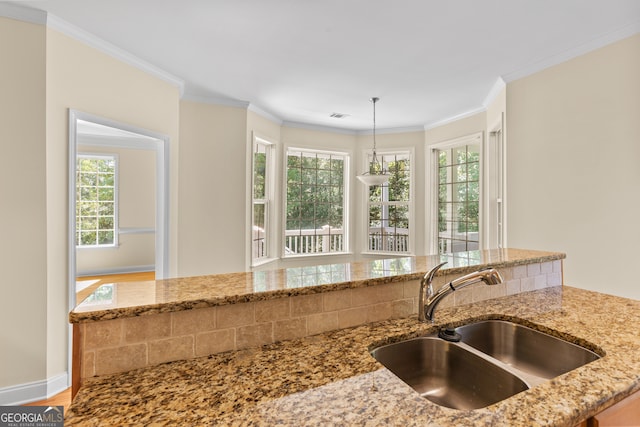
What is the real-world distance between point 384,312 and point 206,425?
73 cm

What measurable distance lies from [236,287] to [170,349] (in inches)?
10.1

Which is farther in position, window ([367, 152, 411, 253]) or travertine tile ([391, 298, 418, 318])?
window ([367, 152, 411, 253])

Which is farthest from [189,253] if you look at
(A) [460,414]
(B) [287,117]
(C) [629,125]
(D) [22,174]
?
(C) [629,125]

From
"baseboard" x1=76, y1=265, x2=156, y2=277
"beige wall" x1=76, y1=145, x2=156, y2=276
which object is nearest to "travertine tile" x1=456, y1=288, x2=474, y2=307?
"beige wall" x1=76, y1=145, x2=156, y2=276

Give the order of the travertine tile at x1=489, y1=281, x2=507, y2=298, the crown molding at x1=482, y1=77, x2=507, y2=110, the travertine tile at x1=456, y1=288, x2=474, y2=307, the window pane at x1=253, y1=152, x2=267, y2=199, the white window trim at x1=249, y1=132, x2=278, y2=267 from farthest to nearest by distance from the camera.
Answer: the white window trim at x1=249, y1=132, x2=278, y2=267
the window pane at x1=253, y1=152, x2=267, y2=199
the crown molding at x1=482, y1=77, x2=507, y2=110
the travertine tile at x1=489, y1=281, x2=507, y2=298
the travertine tile at x1=456, y1=288, x2=474, y2=307

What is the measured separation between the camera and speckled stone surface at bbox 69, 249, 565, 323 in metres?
0.85

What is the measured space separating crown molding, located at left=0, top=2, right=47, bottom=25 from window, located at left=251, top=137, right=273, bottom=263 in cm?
249

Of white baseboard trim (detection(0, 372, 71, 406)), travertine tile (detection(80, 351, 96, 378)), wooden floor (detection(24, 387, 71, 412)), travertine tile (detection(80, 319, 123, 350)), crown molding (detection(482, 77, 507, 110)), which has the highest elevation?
crown molding (detection(482, 77, 507, 110))

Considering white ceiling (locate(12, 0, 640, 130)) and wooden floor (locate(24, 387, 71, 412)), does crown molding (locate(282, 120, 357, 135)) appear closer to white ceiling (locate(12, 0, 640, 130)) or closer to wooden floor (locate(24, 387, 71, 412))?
white ceiling (locate(12, 0, 640, 130))

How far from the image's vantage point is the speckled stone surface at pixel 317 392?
2.12 ft

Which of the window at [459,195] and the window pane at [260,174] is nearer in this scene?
A: the window at [459,195]

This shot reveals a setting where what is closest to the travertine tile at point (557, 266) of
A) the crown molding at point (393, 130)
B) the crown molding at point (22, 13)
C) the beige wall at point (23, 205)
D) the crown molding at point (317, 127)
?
the beige wall at point (23, 205)

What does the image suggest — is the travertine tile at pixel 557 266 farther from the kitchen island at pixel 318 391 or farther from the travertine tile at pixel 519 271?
the kitchen island at pixel 318 391

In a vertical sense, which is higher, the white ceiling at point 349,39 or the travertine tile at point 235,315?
the white ceiling at point 349,39
